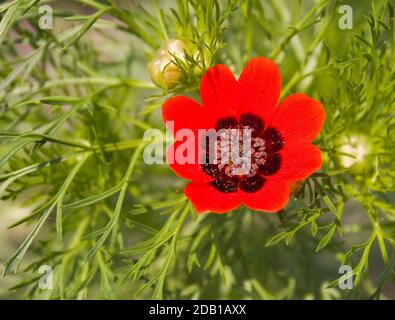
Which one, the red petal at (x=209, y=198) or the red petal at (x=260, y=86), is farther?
the red petal at (x=260, y=86)

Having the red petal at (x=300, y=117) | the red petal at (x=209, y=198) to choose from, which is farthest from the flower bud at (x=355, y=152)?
the red petal at (x=209, y=198)

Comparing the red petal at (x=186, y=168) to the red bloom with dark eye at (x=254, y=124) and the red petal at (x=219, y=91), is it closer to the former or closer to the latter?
the red bloom with dark eye at (x=254, y=124)

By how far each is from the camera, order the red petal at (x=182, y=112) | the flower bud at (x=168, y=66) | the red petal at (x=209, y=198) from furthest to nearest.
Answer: the flower bud at (x=168, y=66), the red petal at (x=182, y=112), the red petal at (x=209, y=198)

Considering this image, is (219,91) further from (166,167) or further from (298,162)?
(166,167)

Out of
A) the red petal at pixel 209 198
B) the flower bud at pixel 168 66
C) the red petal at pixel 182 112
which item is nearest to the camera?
the red petal at pixel 209 198
